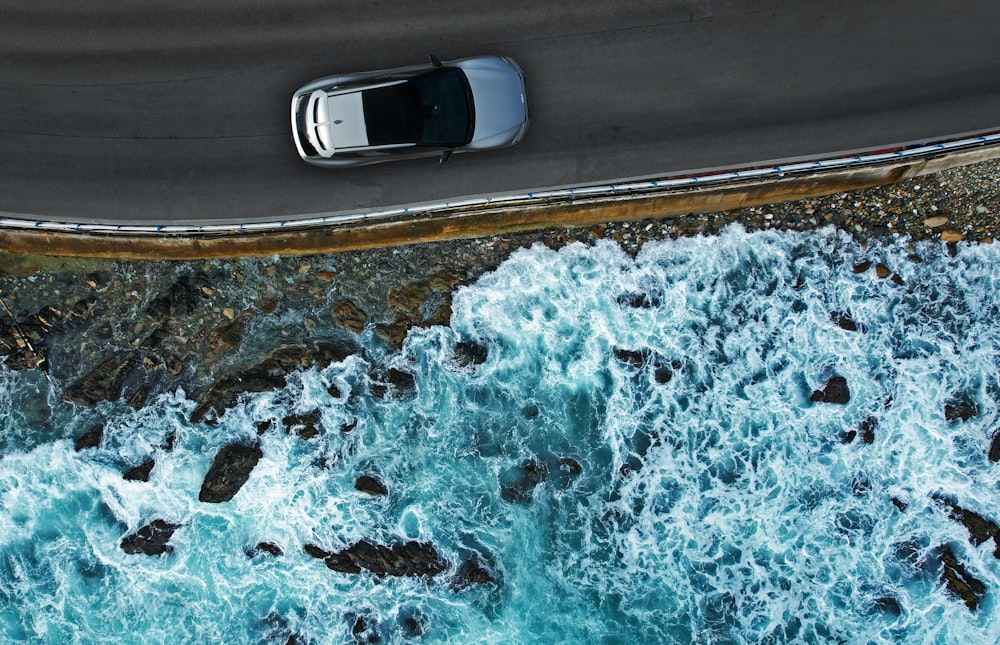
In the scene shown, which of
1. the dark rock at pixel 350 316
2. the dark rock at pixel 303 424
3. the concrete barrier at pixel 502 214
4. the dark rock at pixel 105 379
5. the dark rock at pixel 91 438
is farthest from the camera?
the dark rock at pixel 303 424

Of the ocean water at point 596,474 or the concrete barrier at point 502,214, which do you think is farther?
the ocean water at point 596,474

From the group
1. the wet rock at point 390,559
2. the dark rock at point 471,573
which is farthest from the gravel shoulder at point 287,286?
the dark rock at point 471,573

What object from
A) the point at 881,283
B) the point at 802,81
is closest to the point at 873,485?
the point at 881,283

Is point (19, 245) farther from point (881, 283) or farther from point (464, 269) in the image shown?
point (881, 283)

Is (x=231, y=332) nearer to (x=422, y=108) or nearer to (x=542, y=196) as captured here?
(x=422, y=108)

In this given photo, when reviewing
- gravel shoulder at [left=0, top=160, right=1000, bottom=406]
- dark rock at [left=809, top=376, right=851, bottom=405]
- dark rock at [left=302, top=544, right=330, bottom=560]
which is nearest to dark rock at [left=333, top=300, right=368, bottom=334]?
gravel shoulder at [left=0, top=160, right=1000, bottom=406]

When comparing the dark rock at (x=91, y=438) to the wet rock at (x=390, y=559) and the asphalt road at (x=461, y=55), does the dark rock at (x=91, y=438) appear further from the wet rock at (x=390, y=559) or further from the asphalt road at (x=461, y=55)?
the wet rock at (x=390, y=559)
